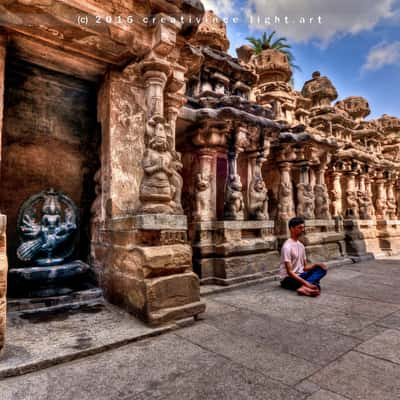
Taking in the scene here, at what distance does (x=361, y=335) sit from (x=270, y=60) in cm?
1630

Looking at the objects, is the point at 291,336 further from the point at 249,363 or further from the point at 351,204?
the point at 351,204

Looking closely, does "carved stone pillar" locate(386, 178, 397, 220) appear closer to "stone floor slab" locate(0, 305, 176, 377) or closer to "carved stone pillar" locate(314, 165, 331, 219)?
"carved stone pillar" locate(314, 165, 331, 219)

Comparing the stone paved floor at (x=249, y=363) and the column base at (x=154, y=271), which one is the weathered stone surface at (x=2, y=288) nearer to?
the stone paved floor at (x=249, y=363)

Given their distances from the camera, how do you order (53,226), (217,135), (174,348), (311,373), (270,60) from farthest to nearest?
(270,60)
(217,135)
(53,226)
(174,348)
(311,373)

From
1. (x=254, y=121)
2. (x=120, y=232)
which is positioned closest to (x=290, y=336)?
(x=120, y=232)

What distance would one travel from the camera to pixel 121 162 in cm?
355

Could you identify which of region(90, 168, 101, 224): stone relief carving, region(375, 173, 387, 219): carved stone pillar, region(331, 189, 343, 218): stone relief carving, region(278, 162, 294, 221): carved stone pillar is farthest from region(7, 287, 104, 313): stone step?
region(375, 173, 387, 219): carved stone pillar

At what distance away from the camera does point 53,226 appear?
364 centimetres

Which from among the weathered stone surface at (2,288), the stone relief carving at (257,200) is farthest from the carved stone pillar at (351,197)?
the weathered stone surface at (2,288)

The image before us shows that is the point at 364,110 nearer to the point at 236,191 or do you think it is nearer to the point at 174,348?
the point at 236,191

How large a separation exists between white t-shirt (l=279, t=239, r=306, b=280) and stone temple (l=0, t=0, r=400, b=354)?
0.83 m

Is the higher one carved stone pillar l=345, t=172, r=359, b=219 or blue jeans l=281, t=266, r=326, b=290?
carved stone pillar l=345, t=172, r=359, b=219

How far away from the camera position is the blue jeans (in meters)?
4.16

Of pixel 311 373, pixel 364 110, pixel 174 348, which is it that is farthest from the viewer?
pixel 364 110
